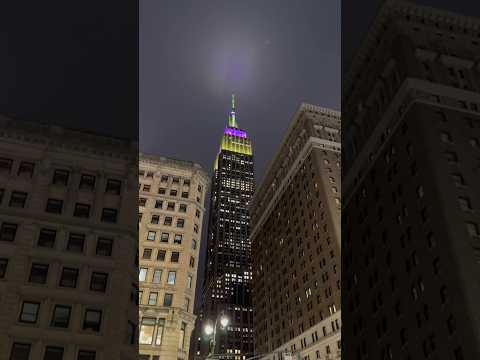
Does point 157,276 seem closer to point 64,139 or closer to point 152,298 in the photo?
point 152,298

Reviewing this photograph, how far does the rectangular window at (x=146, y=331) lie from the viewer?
1992 inches

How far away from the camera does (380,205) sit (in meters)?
61.8

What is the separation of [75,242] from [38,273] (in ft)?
13.9

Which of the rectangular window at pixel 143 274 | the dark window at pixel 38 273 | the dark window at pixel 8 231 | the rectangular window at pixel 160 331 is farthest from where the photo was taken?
the rectangular window at pixel 143 274

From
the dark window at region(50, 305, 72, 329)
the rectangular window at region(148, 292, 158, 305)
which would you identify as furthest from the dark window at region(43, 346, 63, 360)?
the rectangular window at region(148, 292, 158, 305)

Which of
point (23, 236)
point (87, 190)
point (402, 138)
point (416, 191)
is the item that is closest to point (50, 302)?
point (23, 236)

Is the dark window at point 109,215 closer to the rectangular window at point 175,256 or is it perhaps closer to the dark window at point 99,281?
the dark window at point 99,281

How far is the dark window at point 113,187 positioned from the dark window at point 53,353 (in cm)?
1537

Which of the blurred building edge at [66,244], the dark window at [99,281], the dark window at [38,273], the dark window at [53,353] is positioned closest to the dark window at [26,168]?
the blurred building edge at [66,244]

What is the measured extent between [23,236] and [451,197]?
40042 mm

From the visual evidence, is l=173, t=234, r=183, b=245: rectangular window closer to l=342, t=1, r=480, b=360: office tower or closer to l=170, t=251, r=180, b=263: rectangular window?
l=170, t=251, r=180, b=263: rectangular window

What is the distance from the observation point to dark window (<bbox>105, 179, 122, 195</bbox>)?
154 feet

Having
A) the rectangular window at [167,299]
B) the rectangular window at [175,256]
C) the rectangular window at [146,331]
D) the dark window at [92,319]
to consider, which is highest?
the rectangular window at [175,256]

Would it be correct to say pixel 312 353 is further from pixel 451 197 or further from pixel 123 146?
pixel 123 146
